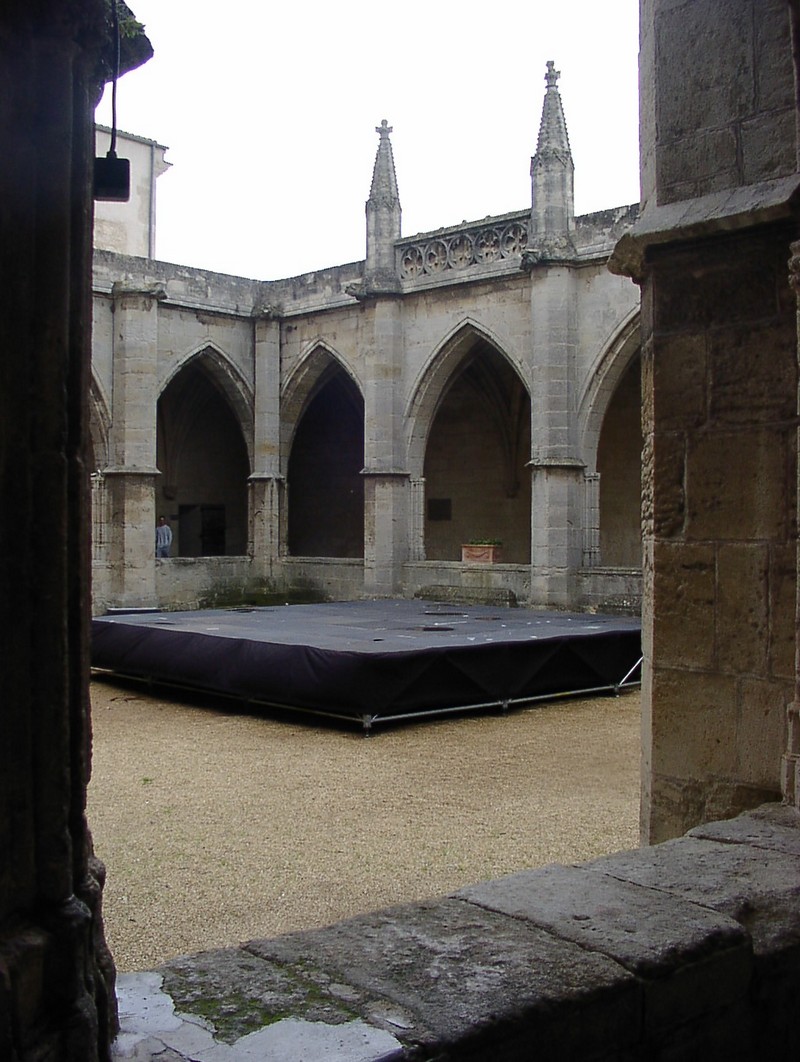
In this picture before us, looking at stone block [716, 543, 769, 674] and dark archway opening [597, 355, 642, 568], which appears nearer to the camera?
stone block [716, 543, 769, 674]

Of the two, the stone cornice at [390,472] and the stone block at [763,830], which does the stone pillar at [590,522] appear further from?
the stone block at [763,830]

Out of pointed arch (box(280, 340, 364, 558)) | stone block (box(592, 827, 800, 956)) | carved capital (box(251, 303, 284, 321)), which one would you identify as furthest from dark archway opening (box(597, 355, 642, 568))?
stone block (box(592, 827, 800, 956))

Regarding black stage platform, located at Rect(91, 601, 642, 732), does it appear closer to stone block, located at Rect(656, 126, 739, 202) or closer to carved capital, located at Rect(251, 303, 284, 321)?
stone block, located at Rect(656, 126, 739, 202)

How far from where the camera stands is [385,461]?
567 inches

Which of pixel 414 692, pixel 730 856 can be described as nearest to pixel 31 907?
pixel 730 856

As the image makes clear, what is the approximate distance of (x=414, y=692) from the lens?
7359 mm

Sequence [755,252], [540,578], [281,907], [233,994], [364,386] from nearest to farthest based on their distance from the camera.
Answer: [233,994]
[755,252]
[281,907]
[540,578]
[364,386]

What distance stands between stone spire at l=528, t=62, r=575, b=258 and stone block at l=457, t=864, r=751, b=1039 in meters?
11.1

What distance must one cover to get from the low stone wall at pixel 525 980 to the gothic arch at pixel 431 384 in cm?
1203

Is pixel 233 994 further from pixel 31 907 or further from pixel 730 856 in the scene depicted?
pixel 730 856

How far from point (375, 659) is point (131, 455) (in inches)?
314

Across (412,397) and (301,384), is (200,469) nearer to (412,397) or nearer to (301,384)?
(301,384)

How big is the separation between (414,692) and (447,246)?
8033 millimetres

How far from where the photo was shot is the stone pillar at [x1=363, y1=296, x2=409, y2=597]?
1432cm
